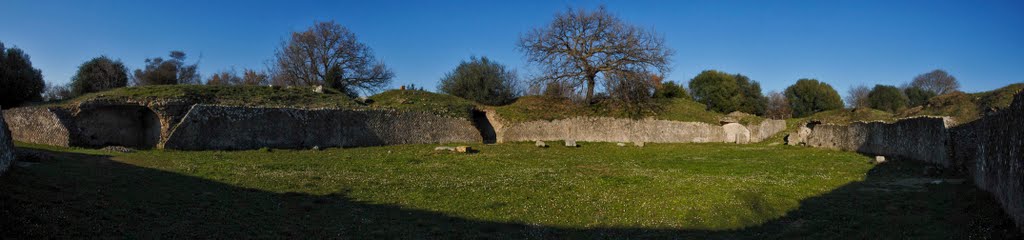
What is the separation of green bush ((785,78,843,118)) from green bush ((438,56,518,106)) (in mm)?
47457

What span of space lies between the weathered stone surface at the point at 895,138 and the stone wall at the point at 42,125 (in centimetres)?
3234

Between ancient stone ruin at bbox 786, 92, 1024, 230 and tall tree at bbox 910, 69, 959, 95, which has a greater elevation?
tall tree at bbox 910, 69, 959, 95

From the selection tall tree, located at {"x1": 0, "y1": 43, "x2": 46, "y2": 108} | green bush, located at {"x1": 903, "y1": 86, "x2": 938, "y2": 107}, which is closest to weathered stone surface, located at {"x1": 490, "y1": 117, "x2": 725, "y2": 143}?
tall tree, located at {"x1": 0, "y1": 43, "x2": 46, "y2": 108}

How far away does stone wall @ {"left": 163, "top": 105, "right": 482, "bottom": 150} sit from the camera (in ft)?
79.5

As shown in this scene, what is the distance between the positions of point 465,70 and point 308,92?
647 inches

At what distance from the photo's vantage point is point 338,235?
9.41m

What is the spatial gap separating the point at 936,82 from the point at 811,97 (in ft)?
55.7

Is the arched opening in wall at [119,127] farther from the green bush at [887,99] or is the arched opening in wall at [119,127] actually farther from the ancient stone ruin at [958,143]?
the green bush at [887,99]

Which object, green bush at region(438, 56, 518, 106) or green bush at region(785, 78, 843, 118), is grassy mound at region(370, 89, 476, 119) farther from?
green bush at region(785, 78, 843, 118)

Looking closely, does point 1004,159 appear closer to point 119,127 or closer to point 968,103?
point 968,103

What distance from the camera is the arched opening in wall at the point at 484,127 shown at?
41.2 m

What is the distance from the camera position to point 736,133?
41.5 metres

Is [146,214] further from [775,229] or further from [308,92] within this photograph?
[308,92]

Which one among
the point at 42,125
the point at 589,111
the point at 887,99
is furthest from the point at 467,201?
the point at 887,99
